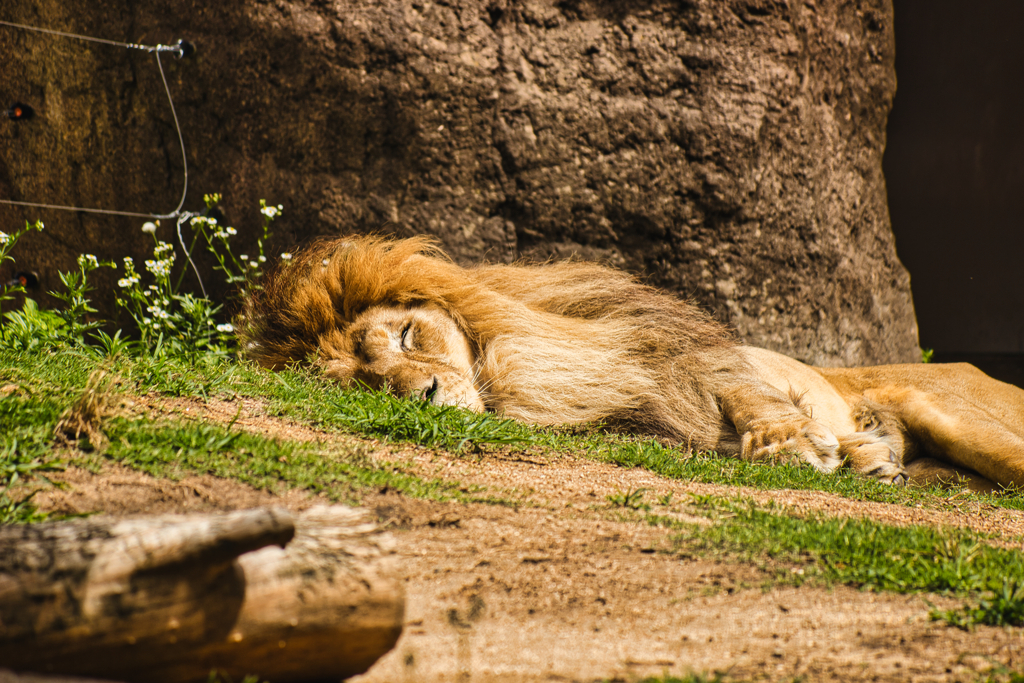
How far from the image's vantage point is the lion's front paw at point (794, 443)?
3.70 m

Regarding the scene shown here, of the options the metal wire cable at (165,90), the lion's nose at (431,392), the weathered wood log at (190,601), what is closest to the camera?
the weathered wood log at (190,601)

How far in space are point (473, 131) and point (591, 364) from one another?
5.65 feet

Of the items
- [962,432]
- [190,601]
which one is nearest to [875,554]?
[190,601]

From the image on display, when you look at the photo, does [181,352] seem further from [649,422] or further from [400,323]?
[649,422]

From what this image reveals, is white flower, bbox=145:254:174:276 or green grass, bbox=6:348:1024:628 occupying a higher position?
white flower, bbox=145:254:174:276

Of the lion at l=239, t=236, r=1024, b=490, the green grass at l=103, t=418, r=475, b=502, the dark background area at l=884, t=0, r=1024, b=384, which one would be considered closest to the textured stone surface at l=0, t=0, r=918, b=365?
the lion at l=239, t=236, r=1024, b=490

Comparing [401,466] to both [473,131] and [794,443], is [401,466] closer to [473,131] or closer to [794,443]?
[794,443]

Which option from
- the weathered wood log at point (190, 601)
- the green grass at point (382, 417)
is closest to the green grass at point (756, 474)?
the green grass at point (382, 417)

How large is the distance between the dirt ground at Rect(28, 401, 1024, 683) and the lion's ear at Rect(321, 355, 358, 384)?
1318mm

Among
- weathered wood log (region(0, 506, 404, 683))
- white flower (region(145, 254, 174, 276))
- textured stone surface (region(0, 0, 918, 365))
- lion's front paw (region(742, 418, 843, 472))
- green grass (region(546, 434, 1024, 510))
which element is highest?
textured stone surface (region(0, 0, 918, 365))

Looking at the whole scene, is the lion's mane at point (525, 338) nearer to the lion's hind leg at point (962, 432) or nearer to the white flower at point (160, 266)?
the white flower at point (160, 266)

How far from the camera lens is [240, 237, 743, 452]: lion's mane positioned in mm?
4102

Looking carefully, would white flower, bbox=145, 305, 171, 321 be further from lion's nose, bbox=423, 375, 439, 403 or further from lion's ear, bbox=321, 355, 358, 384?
lion's nose, bbox=423, 375, 439, 403

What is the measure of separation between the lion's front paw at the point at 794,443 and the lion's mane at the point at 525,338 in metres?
0.21
